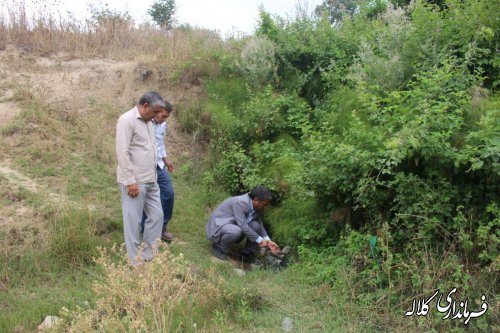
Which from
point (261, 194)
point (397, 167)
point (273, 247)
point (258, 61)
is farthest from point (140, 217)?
point (258, 61)

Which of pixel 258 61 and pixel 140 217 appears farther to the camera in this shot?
pixel 258 61

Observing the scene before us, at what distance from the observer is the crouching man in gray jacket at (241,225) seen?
225 inches

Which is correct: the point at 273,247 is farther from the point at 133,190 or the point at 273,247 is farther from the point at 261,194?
the point at 133,190

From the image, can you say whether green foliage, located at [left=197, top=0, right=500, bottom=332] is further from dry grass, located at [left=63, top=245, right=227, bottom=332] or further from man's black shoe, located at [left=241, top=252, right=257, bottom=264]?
dry grass, located at [left=63, top=245, right=227, bottom=332]

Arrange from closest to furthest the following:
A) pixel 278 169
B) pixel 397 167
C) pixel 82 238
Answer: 1. pixel 397 167
2. pixel 82 238
3. pixel 278 169

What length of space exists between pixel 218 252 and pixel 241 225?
1.51 ft

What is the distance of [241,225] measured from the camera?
5742mm

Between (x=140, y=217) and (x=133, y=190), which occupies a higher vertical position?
(x=133, y=190)

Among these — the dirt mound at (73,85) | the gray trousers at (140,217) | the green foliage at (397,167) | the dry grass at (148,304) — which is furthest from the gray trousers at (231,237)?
the dirt mound at (73,85)

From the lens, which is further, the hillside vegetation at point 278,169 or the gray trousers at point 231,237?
the gray trousers at point 231,237

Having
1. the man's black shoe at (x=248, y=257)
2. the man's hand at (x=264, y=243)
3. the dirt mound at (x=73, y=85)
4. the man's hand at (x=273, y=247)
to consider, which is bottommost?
the man's black shoe at (x=248, y=257)

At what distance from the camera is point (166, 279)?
11.8 feet

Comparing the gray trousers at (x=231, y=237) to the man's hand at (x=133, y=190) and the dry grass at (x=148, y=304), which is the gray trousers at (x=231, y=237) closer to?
the man's hand at (x=133, y=190)

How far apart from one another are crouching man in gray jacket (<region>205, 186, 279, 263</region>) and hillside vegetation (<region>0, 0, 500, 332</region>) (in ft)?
0.90
